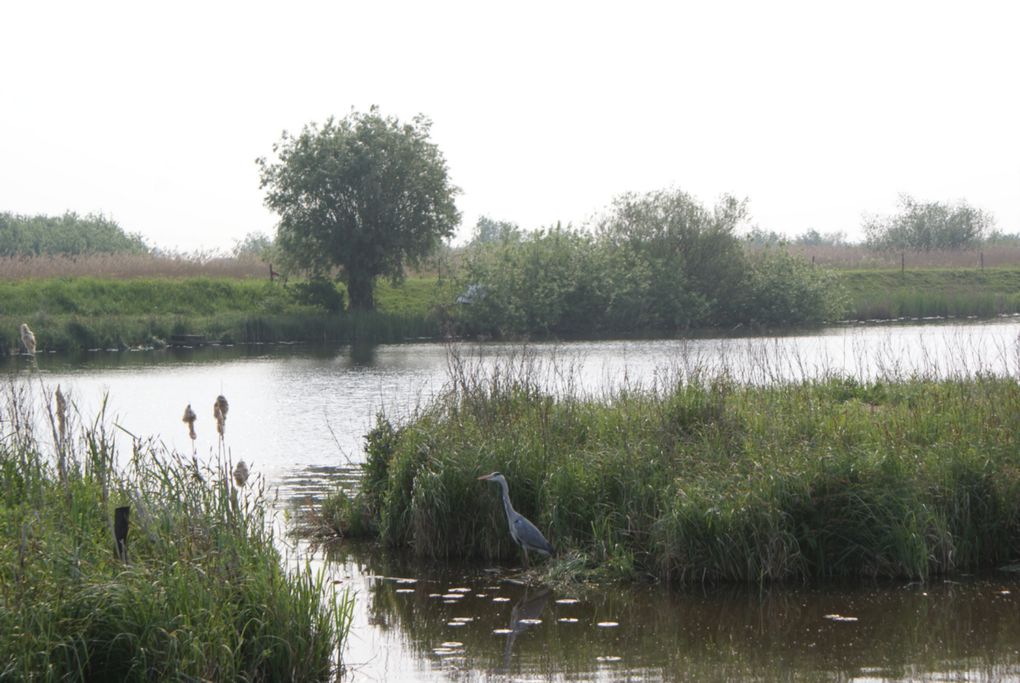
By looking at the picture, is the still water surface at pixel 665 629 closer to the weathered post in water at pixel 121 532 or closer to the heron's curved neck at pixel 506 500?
the heron's curved neck at pixel 506 500

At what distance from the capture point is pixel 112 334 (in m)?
49.7

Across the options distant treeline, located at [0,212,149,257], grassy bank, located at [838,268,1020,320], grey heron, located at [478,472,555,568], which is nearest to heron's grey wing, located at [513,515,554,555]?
grey heron, located at [478,472,555,568]

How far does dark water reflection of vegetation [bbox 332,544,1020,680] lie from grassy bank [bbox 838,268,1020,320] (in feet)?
150

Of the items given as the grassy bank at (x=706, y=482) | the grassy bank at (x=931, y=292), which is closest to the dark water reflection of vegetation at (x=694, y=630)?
the grassy bank at (x=706, y=482)

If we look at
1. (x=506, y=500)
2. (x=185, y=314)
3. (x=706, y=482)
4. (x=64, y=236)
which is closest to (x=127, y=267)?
(x=185, y=314)

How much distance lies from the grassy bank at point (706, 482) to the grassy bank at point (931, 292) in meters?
43.4

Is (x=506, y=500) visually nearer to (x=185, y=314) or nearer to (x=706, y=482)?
(x=706, y=482)

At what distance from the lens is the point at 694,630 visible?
9.86 metres

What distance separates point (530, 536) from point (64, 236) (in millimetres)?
86703

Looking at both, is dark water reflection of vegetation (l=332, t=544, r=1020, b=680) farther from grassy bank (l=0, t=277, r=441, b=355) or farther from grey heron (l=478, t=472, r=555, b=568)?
grassy bank (l=0, t=277, r=441, b=355)

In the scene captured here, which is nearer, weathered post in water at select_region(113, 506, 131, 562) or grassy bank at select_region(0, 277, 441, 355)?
weathered post in water at select_region(113, 506, 131, 562)

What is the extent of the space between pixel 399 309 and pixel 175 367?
17680mm

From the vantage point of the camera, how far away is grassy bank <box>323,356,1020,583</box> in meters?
11.0

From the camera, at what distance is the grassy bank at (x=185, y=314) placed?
49.2 metres
